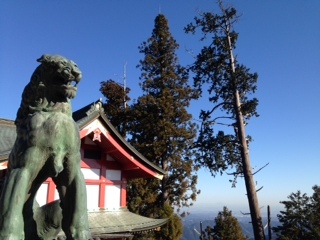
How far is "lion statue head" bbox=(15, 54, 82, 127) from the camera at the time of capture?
92.1 inches

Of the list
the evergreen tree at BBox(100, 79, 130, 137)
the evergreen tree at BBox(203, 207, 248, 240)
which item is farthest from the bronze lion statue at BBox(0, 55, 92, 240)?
the evergreen tree at BBox(203, 207, 248, 240)

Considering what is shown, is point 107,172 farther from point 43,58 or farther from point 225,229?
point 225,229

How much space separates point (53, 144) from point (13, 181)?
364 mm

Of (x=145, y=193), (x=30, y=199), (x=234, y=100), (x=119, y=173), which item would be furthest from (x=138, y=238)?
(x=30, y=199)

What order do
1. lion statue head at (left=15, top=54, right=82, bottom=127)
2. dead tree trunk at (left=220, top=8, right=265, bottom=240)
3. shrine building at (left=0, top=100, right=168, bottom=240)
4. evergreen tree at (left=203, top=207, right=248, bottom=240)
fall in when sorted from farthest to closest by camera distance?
evergreen tree at (left=203, top=207, right=248, bottom=240) → dead tree trunk at (left=220, top=8, right=265, bottom=240) → shrine building at (left=0, top=100, right=168, bottom=240) → lion statue head at (left=15, top=54, right=82, bottom=127)

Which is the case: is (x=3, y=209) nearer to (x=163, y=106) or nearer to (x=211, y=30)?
(x=211, y=30)

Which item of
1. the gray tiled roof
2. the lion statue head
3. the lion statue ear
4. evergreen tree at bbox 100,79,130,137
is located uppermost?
evergreen tree at bbox 100,79,130,137

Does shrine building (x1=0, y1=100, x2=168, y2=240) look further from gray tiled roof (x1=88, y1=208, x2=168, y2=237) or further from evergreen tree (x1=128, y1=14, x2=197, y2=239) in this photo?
evergreen tree (x1=128, y1=14, x2=197, y2=239)

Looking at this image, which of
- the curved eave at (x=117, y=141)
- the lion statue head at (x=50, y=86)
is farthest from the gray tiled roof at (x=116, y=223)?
the lion statue head at (x=50, y=86)

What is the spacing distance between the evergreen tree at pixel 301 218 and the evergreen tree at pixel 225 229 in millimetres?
10407

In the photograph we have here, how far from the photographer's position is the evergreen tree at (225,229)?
3049cm

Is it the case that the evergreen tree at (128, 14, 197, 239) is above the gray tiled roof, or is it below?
above

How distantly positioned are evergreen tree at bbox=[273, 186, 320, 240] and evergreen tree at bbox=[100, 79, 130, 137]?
38.8 ft

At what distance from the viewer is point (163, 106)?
18.0 meters
